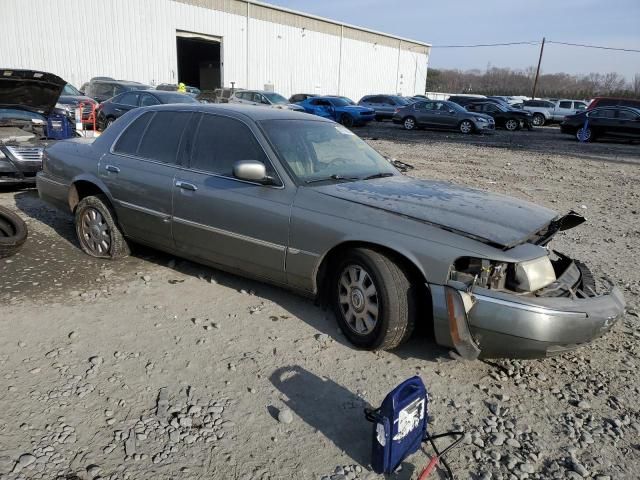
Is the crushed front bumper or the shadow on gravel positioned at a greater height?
the crushed front bumper

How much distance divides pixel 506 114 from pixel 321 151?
23.8 metres

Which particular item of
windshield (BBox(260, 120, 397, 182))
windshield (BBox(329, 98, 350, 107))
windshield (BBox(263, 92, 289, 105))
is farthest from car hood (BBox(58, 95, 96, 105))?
windshield (BBox(260, 120, 397, 182))

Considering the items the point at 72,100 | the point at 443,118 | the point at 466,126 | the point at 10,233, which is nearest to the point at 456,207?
the point at 10,233

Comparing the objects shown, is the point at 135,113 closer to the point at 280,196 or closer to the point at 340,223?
the point at 280,196

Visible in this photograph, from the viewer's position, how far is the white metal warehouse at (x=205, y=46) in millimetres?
24922

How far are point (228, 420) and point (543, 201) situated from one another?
7309 mm

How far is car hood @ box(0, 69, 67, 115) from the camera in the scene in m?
7.73

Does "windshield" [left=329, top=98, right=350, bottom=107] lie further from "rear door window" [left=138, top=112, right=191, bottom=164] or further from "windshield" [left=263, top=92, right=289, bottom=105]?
"rear door window" [left=138, top=112, right=191, bottom=164]

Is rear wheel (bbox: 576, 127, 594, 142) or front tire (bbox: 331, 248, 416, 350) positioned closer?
front tire (bbox: 331, 248, 416, 350)

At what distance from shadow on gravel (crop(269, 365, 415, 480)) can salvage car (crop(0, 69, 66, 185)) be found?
6.06m

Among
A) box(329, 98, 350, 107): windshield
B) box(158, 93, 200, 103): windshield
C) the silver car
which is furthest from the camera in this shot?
Answer: box(329, 98, 350, 107): windshield

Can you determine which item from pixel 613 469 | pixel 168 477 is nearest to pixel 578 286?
pixel 613 469

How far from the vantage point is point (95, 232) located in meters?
5.07

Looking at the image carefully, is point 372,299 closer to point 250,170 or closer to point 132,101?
point 250,170
